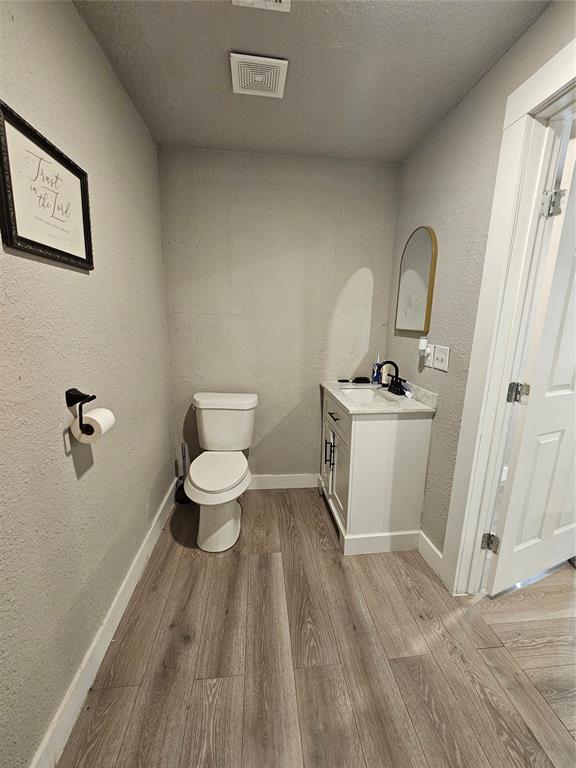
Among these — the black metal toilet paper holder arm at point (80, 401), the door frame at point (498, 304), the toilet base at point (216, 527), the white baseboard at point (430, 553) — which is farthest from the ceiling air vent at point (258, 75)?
the white baseboard at point (430, 553)

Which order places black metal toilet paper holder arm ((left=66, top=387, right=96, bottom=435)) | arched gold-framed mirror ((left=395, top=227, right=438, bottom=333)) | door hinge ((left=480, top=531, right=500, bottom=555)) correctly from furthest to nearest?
arched gold-framed mirror ((left=395, top=227, right=438, bottom=333)) → door hinge ((left=480, top=531, right=500, bottom=555)) → black metal toilet paper holder arm ((left=66, top=387, right=96, bottom=435))

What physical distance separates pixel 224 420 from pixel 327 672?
136 cm

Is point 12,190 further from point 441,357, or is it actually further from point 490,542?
point 490,542

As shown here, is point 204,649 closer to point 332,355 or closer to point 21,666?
point 21,666

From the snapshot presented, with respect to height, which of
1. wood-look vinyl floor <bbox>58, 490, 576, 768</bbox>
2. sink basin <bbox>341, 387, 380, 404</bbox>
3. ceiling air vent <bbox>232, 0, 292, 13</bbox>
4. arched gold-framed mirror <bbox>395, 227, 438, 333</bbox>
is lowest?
wood-look vinyl floor <bbox>58, 490, 576, 768</bbox>

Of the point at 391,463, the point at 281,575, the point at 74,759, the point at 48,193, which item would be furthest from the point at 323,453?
the point at 48,193

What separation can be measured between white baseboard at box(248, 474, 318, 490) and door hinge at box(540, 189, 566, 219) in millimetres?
2060

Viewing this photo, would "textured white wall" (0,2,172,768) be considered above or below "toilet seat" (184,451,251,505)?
above

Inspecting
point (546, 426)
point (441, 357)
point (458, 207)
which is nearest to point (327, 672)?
point (546, 426)

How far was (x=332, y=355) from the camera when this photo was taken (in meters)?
2.30

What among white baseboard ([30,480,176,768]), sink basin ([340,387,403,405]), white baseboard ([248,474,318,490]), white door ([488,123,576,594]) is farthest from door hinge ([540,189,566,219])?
white baseboard ([30,480,176,768])

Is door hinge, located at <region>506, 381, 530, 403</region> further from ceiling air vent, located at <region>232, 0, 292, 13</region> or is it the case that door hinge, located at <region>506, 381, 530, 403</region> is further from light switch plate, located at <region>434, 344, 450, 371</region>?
ceiling air vent, located at <region>232, 0, 292, 13</region>

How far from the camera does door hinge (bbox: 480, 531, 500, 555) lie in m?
1.45

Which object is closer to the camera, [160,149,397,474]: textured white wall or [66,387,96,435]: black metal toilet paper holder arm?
[66,387,96,435]: black metal toilet paper holder arm
